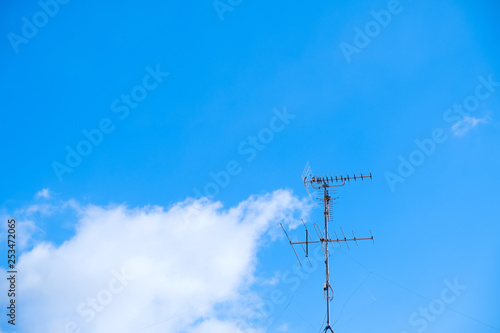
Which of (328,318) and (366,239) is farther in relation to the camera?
(366,239)

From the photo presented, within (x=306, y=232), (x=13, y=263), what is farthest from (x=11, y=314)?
(x=306, y=232)

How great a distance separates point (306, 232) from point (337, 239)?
4.70 feet

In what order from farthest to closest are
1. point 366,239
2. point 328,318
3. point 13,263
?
point 13,263
point 366,239
point 328,318

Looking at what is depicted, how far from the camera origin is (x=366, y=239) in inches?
954

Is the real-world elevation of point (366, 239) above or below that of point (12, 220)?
below

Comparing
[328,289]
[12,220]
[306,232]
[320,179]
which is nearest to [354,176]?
[320,179]

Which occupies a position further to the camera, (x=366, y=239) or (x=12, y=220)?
(x=12, y=220)

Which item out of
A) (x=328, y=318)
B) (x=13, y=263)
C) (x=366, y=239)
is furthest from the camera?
(x=13, y=263)

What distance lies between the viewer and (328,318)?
2212 cm

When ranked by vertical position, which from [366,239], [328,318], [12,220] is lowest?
[328,318]

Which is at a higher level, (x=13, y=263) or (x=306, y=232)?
(x=13, y=263)

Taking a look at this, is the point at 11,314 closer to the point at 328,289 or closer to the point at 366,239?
the point at 328,289

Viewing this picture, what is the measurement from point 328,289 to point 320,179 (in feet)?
16.4

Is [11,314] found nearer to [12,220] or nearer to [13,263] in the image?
[13,263]
